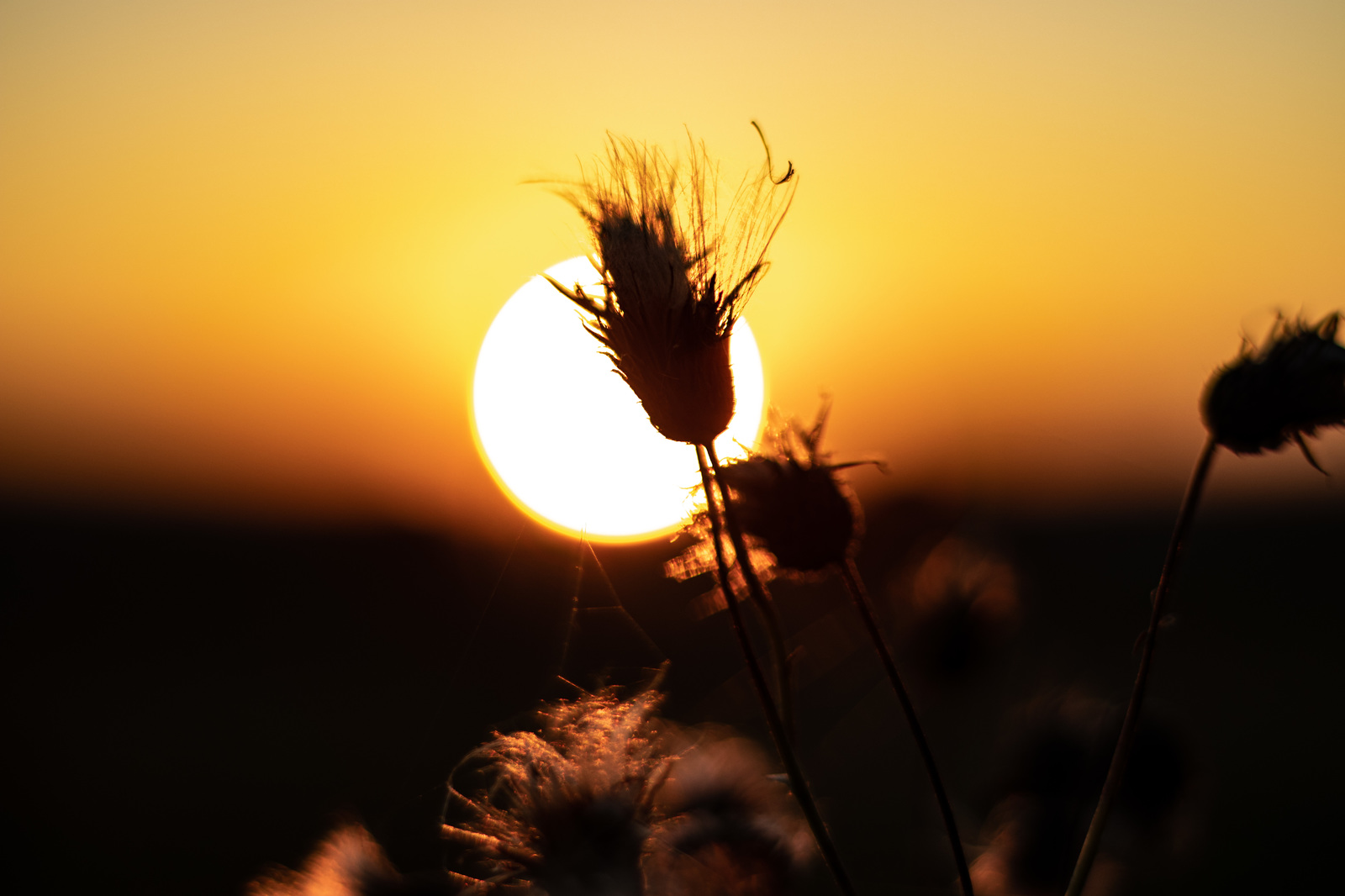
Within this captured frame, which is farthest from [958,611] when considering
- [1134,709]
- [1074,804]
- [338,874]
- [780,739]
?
[338,874]

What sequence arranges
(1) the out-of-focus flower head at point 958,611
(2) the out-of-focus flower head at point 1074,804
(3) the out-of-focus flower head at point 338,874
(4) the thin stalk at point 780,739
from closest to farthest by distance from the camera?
(4) the thin stalk at point 780,739 < (3) the out-of-focus flower head at point 338,874 < (2) the out-of-focus flower head at point 1074,804 < (1) the out-of-focus flower head at point 958,611

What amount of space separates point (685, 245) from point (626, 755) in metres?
0.45

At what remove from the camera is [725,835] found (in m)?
0.78

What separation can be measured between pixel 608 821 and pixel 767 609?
0.67ft

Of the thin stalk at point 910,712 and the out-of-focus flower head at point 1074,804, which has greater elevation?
the thin stalk at point 910,712

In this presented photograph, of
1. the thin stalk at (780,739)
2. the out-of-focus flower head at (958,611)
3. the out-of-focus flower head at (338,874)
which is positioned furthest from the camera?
the out-of-focus flower head at (958,611)

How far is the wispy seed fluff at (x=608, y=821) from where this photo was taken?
0.63 metres

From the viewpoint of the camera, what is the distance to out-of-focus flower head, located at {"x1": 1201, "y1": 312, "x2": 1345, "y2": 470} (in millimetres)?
656

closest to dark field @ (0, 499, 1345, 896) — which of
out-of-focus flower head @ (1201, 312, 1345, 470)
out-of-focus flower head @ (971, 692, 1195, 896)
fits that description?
out-of-focus flower head @ (971, 692, 1195, 896)

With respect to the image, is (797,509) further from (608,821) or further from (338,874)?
(338,874)

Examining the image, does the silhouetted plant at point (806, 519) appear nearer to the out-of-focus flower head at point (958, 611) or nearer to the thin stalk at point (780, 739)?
the thin stalk at point (780, 739)

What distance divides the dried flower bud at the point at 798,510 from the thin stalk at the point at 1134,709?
233 mm

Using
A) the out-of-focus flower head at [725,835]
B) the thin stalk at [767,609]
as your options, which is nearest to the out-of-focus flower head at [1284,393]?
the thin stalk at [767,609]

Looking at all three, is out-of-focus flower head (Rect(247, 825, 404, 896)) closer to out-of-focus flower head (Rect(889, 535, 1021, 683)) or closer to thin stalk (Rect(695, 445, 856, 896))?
thin stalk (Rect(695, 445, 856, 896))
